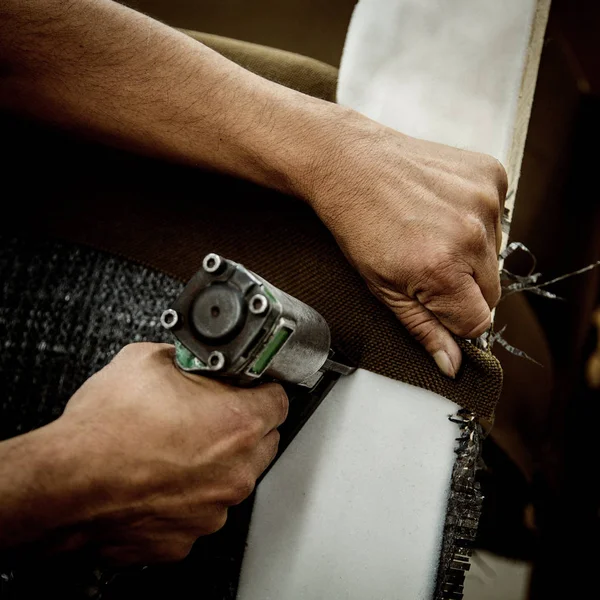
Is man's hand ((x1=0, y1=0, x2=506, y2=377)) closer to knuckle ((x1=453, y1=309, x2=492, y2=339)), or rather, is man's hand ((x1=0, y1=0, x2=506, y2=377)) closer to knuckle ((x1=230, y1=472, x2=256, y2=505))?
knuckle ((x1=453, y1=309, x2=492, y2=339))

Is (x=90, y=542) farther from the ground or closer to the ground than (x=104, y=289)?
closer to the ground

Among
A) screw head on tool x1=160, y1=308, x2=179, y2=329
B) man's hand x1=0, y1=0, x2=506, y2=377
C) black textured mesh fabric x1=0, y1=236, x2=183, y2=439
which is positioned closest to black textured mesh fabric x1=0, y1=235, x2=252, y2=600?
black textured mesh fabric x1=0, y1=236, x2=183, y2=439

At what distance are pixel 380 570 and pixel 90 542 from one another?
33 cm

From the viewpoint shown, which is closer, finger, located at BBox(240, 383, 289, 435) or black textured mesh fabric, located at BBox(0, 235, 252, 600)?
finger, located at BBox(240, 383, 289, 435)

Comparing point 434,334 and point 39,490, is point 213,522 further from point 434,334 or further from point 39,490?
point 434,334

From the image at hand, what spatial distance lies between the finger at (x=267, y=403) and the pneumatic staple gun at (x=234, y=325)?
0.07 ft

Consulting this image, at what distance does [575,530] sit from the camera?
1310 mm

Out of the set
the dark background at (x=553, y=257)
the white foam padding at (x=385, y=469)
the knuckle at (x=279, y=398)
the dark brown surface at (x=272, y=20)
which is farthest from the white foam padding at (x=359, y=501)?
the dark brown surface at (x=272, y=20)

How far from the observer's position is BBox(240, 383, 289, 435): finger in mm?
523

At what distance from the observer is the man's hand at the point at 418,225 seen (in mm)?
589

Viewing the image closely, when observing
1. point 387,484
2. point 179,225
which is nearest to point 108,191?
point 179,225

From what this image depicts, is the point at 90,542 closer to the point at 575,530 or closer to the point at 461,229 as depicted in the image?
the point at 461,229

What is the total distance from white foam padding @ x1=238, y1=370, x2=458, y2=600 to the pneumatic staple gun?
A: 0.60ft

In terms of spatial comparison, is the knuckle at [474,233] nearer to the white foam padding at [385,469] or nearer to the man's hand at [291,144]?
the man's hand at [291,144]
